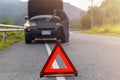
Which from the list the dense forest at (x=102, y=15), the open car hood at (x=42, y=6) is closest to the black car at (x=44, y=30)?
the open car hood at (x=42, y=6)

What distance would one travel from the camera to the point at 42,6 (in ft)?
80.8

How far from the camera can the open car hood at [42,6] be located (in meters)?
24.1

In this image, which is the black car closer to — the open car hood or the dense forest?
the open car hood

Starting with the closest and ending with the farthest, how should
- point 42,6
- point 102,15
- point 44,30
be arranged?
point 44,30 < point 42,6 < point 102,15

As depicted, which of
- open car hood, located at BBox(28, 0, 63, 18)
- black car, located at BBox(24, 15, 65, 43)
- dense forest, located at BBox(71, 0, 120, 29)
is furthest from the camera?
dense forest, located at BBox(71, 0, 120, 29)

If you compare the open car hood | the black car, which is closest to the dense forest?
the open car hood

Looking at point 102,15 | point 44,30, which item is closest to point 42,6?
point 44,30

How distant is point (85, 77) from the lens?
23.6ft

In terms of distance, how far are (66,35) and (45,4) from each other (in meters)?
6.81

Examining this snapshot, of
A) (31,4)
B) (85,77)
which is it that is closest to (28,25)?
(31,4)

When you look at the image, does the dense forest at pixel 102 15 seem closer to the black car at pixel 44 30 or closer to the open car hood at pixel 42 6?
the open car hood at pixel 42 6

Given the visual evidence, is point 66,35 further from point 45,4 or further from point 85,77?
point 85,77

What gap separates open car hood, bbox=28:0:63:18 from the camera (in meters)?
24.1

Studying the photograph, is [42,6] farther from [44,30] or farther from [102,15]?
[102,15]
